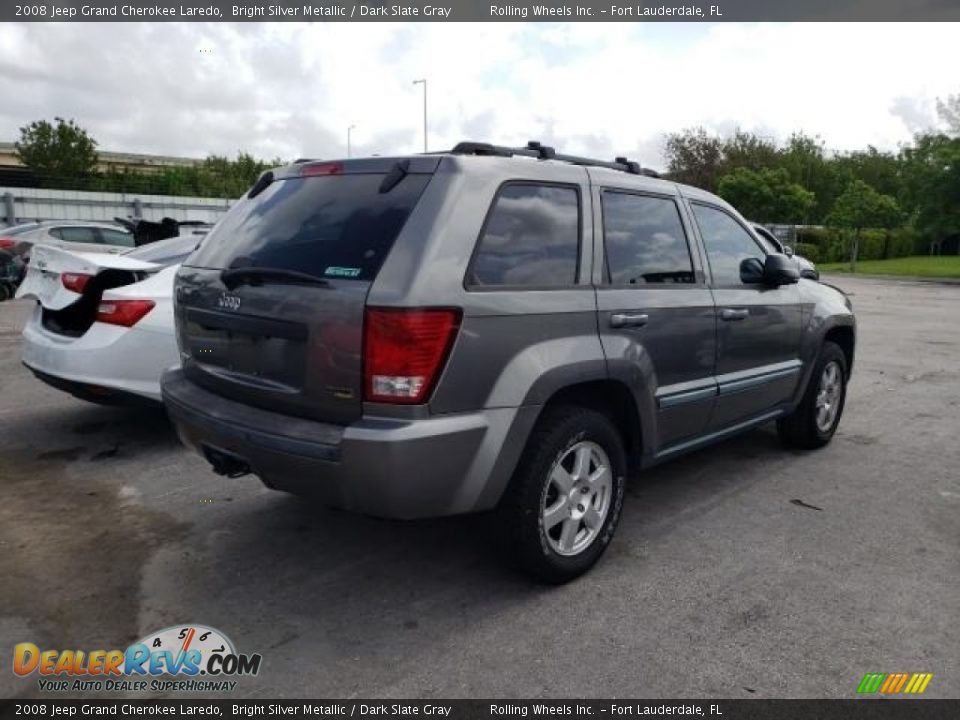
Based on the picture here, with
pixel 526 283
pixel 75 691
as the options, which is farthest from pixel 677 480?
pixel 75 691

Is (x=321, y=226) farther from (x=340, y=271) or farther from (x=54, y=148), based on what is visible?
(x=54, y=148)

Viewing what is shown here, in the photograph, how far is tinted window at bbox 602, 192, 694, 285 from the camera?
3619 mm

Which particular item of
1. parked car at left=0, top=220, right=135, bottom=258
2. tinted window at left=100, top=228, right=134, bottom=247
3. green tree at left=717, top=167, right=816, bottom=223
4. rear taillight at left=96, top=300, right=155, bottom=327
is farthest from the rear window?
green tree at left=717, top=167, right=816, bottom=223

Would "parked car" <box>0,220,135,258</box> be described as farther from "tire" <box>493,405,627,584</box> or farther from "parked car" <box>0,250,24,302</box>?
"tire" <box>493,405,627,584</box>

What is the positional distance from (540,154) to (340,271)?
120 centimetres

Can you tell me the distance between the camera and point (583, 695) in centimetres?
260

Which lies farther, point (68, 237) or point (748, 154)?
point (748, 154)

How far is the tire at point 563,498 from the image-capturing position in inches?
123

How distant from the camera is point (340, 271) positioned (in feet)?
9.61

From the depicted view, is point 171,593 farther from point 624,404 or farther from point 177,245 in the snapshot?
point 177,245

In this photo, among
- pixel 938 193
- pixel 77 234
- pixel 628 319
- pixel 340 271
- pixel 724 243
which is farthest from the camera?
pixel 938 193

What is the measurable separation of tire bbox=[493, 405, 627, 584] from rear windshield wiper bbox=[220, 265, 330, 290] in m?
1.11

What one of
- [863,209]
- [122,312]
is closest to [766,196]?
[863,209]

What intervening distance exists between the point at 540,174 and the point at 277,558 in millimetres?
2193
